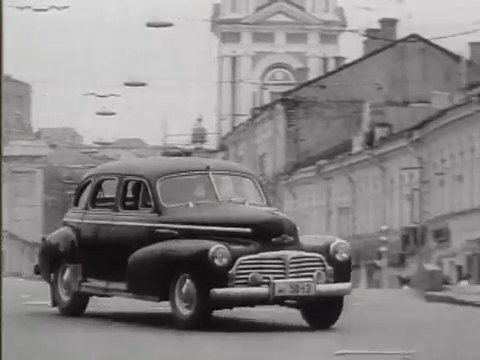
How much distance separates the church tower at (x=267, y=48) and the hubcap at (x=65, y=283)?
41 cm

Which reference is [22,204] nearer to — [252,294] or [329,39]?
[252,294]

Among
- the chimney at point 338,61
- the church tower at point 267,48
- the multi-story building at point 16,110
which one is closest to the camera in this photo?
the multi-story building at point 16,110

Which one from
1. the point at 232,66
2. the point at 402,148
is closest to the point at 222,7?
the point at 232,66

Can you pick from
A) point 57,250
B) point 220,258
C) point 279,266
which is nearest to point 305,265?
point 279,266

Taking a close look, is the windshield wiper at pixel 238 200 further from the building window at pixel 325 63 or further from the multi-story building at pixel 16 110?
the multi-story building at pixel 16 110

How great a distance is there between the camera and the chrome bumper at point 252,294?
4.73 metres

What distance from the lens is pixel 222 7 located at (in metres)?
4.82

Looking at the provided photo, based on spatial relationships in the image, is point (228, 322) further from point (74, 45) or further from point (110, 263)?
point (74, 45)

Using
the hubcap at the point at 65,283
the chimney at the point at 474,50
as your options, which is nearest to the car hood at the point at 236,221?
the hubcap at the point at 65,283

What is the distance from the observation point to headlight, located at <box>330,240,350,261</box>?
4.77 meters

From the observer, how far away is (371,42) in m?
4.88

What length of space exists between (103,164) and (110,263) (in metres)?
0.19

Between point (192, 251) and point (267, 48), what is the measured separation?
430 millimetres

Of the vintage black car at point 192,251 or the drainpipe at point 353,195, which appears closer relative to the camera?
the vintage black car at point 192,251
